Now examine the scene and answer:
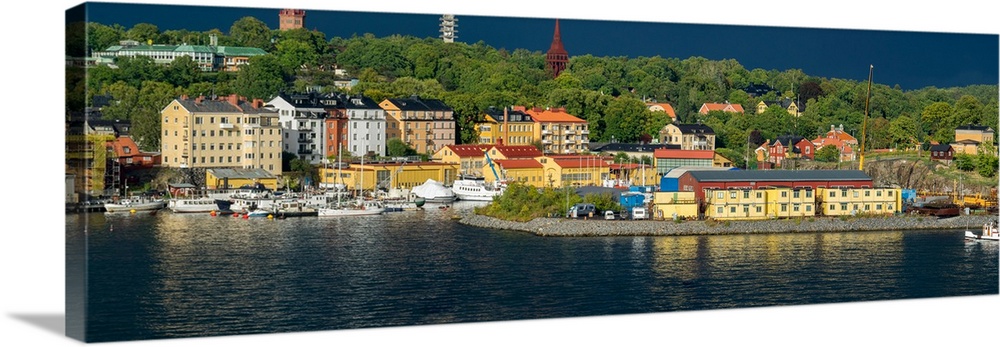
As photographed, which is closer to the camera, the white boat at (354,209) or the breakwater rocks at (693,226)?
the breakwater rocks at (693,226)

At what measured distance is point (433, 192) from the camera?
18.0m

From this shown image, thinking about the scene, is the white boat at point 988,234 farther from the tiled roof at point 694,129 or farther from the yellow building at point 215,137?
the yellow building at point 215,137

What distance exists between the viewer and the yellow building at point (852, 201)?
15.1 metres

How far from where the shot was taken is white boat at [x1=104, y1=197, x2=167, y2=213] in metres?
13.3

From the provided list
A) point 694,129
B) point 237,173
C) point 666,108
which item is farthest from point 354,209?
point 666,108

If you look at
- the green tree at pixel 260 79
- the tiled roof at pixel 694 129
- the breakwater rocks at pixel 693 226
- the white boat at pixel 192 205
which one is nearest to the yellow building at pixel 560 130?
the tiled roof at pixel 694 129

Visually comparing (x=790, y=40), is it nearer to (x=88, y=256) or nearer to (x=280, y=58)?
(x=88, y=256)

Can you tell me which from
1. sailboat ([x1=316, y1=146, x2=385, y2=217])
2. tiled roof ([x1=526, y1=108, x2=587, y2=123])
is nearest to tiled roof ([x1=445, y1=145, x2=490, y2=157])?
sailboat ([x1=316, y1=146, x2=385, y2=217])

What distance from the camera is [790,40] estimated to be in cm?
1286

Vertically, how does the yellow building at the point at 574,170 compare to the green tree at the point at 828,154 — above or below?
below

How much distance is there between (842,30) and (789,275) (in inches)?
80.6

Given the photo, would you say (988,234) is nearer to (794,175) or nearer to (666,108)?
(794,175)

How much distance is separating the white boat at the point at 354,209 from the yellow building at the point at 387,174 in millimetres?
181

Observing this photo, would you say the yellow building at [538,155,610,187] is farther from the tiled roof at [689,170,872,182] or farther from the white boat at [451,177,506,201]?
the tiled roof at [689,170,872,182]
